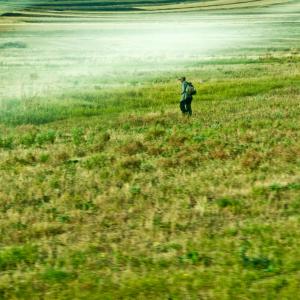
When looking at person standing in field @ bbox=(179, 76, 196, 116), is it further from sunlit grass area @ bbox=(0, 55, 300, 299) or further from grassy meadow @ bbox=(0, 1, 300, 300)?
sunlit grass area @ bbox=(0, 55, 300, 299)

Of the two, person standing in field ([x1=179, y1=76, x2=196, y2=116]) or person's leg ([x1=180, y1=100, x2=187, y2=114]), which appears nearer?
person standing in field ([x1=179, y1=76, x2=196, y2=116])

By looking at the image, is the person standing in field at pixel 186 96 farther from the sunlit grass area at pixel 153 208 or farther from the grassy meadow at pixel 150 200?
the sunlit grass area at pixel 153 208

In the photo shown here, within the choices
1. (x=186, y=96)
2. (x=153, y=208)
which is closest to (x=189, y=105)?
(x=186, y=96)

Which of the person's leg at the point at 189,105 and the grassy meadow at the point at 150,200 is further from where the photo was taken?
the person's leg at the point at 189,105

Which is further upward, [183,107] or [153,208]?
[183,107]

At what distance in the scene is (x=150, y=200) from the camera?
12.7 meters

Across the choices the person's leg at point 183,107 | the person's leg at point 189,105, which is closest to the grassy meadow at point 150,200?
the person's leg at point 189,105

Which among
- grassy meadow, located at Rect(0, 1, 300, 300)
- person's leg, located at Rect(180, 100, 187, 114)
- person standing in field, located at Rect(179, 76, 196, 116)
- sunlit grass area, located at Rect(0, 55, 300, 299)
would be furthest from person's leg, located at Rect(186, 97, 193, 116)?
sunlit grass area, located at Rect(0, 55, 300, 299)

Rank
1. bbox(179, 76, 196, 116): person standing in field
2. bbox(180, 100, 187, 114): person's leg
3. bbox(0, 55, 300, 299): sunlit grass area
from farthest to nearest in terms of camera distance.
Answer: bbox(180, 100, 187, 114): person's leg → bbox(179, 76, 196, 116): person standing in field → bbox(0, 55, 300, 299): sunlit grass area

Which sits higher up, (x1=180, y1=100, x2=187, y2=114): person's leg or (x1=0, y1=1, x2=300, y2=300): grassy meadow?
(x1=180, y1=100, x2=187, y2=114): person's leg

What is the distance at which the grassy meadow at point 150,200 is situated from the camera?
8578 mm

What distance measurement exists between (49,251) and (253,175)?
639cm

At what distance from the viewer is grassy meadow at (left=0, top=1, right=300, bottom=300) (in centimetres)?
858

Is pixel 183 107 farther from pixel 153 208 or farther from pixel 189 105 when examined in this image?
pixel 153 208
